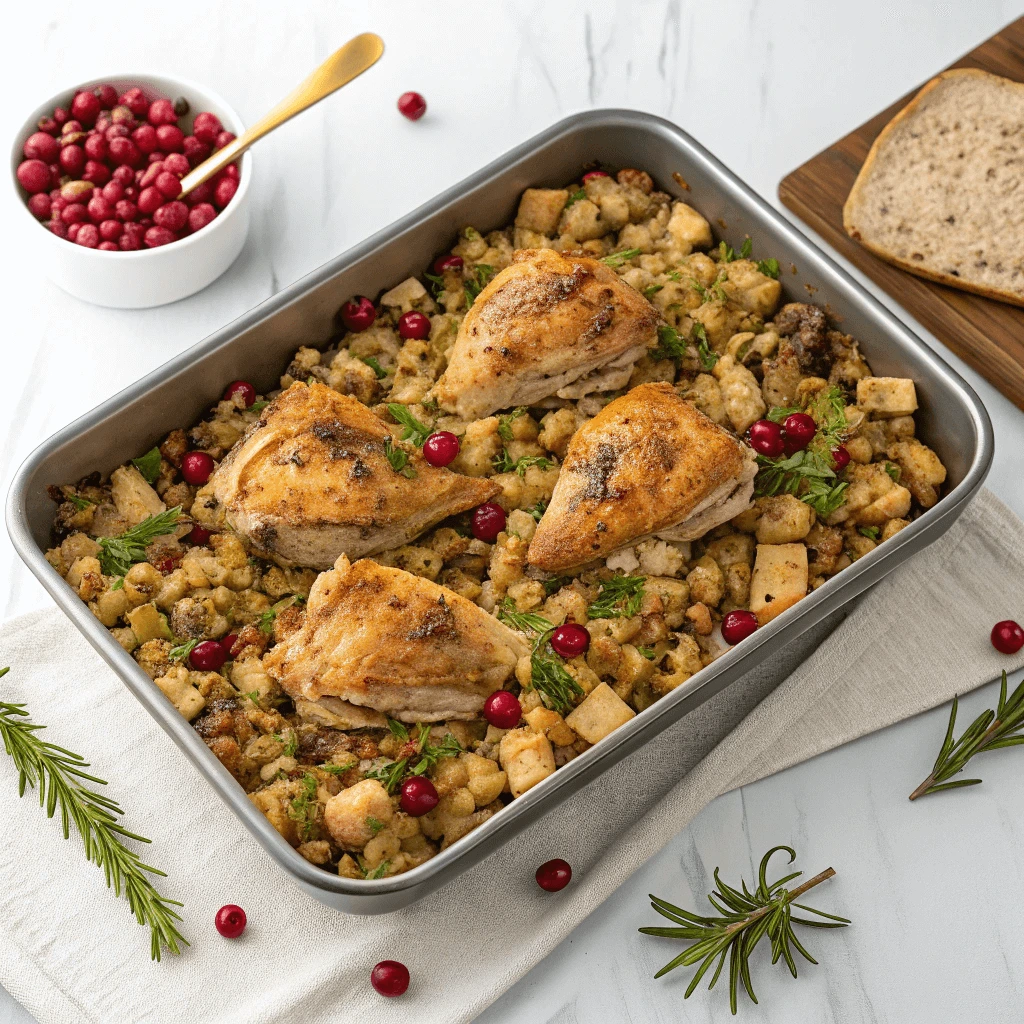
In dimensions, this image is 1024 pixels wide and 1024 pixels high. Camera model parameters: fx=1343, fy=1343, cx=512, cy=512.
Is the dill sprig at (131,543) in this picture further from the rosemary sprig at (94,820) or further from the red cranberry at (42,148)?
the red cranberry at (42,148)

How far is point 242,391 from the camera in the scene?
379 cm

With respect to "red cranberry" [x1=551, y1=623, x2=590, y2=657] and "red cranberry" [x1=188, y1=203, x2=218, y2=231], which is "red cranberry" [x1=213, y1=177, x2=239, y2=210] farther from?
"red cranberry" [x1=551, y1=623, x2=590, y2=657]

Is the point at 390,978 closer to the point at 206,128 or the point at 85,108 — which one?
the point at 206,128

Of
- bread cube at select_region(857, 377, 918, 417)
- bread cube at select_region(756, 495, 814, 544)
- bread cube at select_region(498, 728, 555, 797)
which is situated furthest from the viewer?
bread cube at select_region(857, 377, 918, 417)

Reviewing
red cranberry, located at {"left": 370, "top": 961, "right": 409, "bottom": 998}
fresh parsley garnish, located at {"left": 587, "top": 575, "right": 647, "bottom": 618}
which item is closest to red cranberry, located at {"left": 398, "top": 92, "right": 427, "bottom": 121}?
fresh parsley garnish, located at {"left": 587, "top": 575, "right": 647, "bottom": 618}

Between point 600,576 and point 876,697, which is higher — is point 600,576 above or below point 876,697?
above

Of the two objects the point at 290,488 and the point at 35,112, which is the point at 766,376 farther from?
the point at 35,112

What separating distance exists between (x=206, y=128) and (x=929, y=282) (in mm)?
2483

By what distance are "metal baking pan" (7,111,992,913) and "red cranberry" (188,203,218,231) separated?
0.74m

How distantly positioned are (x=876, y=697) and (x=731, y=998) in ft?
3.25

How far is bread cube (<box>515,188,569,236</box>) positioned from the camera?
4.08m

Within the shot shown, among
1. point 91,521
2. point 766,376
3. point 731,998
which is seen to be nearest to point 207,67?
point 91,521

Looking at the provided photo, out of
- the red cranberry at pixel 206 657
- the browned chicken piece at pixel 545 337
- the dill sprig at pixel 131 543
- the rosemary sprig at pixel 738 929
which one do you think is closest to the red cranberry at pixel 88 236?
the dill sprig at pixel 131 543

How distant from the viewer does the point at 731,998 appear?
11.4ft
